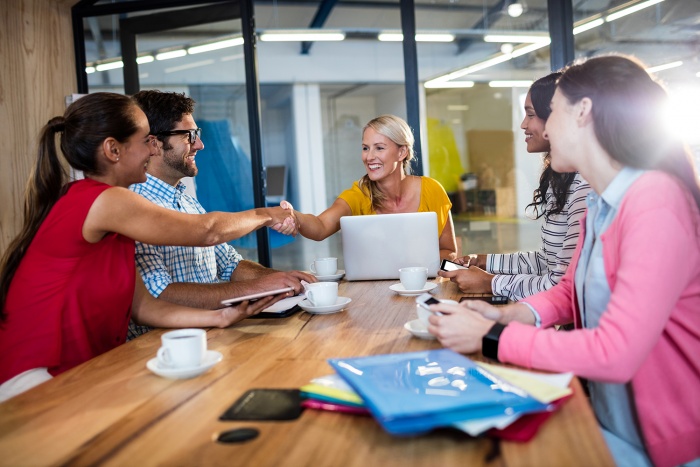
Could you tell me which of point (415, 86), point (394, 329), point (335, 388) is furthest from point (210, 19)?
point (335, 388)

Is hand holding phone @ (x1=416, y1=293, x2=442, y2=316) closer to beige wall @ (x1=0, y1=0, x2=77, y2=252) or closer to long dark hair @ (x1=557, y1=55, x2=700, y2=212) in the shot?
long dark hair @ (x1=557, y1=55, x2=700, y2=212)

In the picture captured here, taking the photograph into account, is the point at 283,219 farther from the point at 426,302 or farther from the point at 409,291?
A: the point at 426,302

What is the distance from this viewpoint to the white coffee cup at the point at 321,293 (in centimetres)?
178

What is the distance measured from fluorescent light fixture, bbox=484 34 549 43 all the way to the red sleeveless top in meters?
4.14

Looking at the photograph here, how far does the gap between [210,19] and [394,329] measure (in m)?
3.97

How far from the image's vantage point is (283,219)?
2.51 m

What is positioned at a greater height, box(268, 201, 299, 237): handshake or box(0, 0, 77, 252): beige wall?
box(0, 0, 77, 252): beige wall

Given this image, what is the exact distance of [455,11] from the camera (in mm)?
5332

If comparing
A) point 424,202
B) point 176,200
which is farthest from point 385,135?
point 176,200

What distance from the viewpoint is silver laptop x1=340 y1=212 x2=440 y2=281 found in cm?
233

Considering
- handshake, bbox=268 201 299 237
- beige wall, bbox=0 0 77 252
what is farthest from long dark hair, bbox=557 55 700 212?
beige wall, bbox=0 0 77 252

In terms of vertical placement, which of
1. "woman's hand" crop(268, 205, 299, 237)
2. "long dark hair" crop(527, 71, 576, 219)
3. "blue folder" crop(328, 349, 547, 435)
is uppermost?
"long dark hair" crop(527, 71, 576, 219)

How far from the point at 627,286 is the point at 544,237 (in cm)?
120

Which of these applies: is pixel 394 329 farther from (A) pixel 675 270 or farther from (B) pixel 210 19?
(B) pixel 210 19
